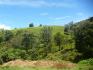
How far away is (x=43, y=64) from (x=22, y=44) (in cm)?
→ 6079

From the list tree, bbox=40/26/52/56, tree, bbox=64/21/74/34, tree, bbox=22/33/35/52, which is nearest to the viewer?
tree, bbox=40/26/52/56

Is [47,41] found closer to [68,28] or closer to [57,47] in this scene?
[57,47]

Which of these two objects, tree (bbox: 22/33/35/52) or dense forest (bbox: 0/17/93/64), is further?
tree (bbox: 22/33/35/52)

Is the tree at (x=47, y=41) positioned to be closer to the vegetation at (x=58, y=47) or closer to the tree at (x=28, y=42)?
the vegetation at (x=58, y=47)

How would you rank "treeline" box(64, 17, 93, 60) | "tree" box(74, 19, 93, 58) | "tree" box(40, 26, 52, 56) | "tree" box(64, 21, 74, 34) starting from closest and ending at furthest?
"treeline" box(64, 17, 93, 60)
"tree" box(74, 19, 93, 58)
"tree" box(40, 26, 52, 56)
"tree" box(64, 21, 74, 34)

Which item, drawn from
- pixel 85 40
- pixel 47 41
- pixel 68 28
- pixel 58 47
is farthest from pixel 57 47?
pixel 68 28

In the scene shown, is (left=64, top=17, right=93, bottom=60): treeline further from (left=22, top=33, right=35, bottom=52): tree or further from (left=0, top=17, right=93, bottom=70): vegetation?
(left=22, top=33, right=35, bottom=52): tree

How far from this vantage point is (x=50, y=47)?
86750mm

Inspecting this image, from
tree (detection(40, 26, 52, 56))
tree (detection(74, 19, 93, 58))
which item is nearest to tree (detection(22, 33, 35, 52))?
tree (detection(40, 26, 52, 56))

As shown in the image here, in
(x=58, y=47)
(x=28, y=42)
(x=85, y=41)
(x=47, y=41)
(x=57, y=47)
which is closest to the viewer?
(x=85, y=41)

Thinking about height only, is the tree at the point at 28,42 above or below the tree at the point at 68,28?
below

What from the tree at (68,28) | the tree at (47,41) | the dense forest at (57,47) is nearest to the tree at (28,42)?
the dense forest at (57,47)

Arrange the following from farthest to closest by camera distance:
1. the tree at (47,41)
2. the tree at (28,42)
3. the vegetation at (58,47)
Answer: the tree at (28,42), the tree at (47,41), the vegetation at (58,47)

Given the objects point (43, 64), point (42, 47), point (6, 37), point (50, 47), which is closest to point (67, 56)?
point (50, 47)
